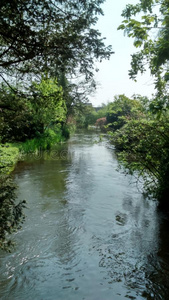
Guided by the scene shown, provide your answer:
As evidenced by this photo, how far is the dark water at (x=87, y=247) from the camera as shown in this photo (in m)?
3.71

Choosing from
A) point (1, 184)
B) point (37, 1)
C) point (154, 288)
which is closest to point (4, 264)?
point (1, 184)

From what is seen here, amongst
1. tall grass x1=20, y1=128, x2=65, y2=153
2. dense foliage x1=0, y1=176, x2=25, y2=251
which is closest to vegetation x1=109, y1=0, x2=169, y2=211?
dense foliage x1=0, y1=176, x2=25, y2=251

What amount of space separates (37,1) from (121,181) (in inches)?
287

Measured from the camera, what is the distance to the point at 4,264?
4.19 meters

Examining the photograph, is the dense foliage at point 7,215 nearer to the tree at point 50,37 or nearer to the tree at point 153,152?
the tree at point 50,37

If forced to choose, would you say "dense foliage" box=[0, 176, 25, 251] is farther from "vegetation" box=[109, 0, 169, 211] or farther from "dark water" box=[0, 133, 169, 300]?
"vegetation" box=[109, 0, 169, 211]

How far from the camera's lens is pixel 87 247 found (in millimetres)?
4871

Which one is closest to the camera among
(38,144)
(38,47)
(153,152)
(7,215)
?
(7,215)

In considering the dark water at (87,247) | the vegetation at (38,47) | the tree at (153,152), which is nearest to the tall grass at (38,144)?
the dark water at (87,247)

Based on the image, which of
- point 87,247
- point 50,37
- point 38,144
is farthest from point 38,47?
point 38,144

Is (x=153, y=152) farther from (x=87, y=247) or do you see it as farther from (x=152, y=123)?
(x=87, y=247)

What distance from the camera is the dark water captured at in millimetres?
3707

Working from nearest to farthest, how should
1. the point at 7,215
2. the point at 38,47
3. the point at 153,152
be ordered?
the point at 7,215, the point at 38,47, the point at 153,152

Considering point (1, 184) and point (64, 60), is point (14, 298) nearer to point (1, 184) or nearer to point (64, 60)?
point (1, 184)
